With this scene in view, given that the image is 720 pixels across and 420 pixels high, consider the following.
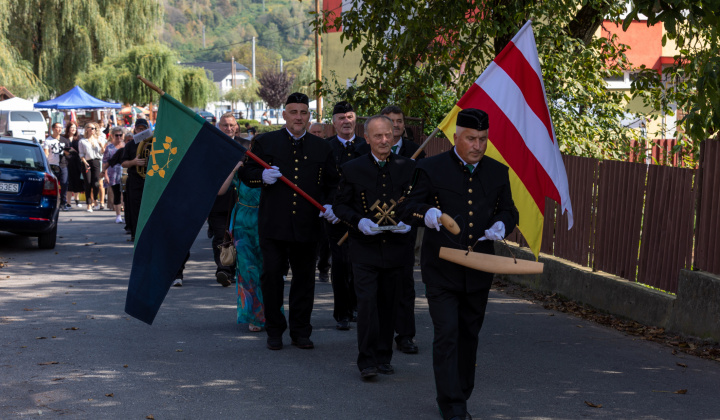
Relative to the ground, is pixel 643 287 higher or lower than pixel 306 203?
lower

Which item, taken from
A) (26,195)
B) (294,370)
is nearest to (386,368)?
(294,370)

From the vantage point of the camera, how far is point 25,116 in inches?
1647

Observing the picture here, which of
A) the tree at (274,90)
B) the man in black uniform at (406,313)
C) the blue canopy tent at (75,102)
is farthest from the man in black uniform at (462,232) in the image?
the tree at (274,90)

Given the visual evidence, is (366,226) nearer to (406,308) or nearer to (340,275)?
(406,308)

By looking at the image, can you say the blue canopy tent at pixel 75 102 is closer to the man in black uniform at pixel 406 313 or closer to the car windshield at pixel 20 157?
the car windshield at pixel 20 157

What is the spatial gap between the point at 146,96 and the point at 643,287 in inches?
1926

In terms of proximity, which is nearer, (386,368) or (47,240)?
(386,368)

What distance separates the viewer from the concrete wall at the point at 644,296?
26.5ft

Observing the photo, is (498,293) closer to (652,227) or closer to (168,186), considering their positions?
(652,227)

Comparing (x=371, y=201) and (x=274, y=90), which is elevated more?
(x=274, y=90)

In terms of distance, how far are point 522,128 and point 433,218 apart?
84.8 inches

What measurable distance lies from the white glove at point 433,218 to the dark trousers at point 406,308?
164cm

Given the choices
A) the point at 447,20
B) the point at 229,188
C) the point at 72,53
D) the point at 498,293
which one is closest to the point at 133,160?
the point at 229,188

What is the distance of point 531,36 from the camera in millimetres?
7676
